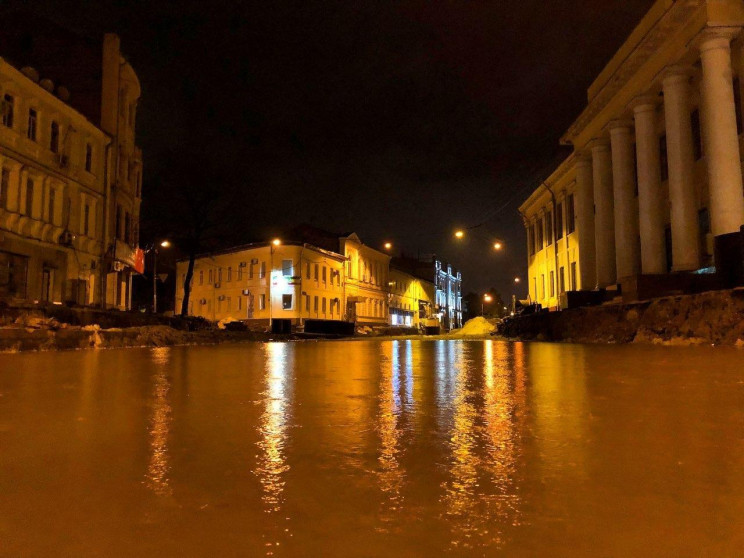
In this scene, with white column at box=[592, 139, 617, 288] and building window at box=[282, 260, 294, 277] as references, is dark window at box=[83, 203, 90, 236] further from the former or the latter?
building window at box=[282, 260, 294, 277]

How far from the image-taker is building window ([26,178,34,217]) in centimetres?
2409

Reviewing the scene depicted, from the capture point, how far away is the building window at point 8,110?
73.8 ft

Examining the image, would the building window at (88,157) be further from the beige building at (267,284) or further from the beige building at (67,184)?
the beige building at (267,284)

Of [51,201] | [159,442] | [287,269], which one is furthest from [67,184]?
[159,442]

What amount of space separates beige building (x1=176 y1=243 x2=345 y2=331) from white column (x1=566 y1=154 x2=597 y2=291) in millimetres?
25406

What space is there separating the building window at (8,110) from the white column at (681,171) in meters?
24.6

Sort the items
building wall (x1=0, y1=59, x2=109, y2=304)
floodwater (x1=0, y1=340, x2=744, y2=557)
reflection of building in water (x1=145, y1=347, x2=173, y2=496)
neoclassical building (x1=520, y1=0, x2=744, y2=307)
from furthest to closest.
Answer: building wall (x1=0, y1=59, x2=109, y2=304) → neoclassical building (x1=520, y1=0, x2=744, y2=307) → reflection of building in water (x1=145, y1=347, x2=173, y2=496) → floodwater (x1=0, y1=340, x2=744, y2=557)

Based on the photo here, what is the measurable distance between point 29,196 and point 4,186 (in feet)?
5.31

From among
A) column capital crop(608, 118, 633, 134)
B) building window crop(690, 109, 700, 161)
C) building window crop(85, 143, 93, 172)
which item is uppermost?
building window crop(85, 143, 93, 172)

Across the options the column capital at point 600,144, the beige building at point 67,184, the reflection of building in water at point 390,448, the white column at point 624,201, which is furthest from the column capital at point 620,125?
the beige building at point 67,184

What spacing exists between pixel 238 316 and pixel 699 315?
4645 cm

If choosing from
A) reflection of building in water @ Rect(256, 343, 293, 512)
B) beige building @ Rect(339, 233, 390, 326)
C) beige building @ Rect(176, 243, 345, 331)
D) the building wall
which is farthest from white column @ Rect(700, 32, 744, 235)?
beige building @ Rect(339, 233, 390, 326)

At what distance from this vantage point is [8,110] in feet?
74.8

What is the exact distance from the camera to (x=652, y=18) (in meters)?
19.5
